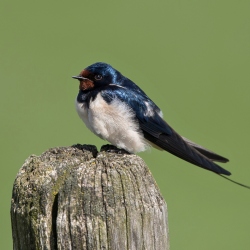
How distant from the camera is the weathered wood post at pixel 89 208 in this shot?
2.29m

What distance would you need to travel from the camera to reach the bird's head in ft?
14.3

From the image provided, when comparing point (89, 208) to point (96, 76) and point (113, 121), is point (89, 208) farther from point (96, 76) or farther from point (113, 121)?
point (96, 76)

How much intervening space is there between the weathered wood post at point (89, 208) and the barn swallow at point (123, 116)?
1713 mm

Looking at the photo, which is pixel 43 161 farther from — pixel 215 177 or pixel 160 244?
pixel 215 177

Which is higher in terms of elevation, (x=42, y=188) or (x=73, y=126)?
(x=73, y=126)

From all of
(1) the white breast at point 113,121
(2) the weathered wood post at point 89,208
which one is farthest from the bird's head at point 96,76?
(2) the weathered wood post at point 89,208

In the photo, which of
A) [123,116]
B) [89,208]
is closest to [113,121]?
[123,116]

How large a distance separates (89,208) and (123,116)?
1.96m

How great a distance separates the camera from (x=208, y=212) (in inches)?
251

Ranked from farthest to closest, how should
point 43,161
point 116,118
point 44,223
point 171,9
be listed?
point 171,9 → point 116,118 → point 43,161 → point 44,223

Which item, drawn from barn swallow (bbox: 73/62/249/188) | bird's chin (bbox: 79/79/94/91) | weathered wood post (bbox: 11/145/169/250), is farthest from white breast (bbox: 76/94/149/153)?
weathered wood post (bbox: 11/145/169/250)

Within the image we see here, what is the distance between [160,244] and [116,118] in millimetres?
1895

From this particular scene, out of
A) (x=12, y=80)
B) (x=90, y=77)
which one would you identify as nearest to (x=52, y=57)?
(x=12, y=80)

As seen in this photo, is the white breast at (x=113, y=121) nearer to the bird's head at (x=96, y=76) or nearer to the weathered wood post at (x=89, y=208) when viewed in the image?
the bird's head at (x=96, y=76)
